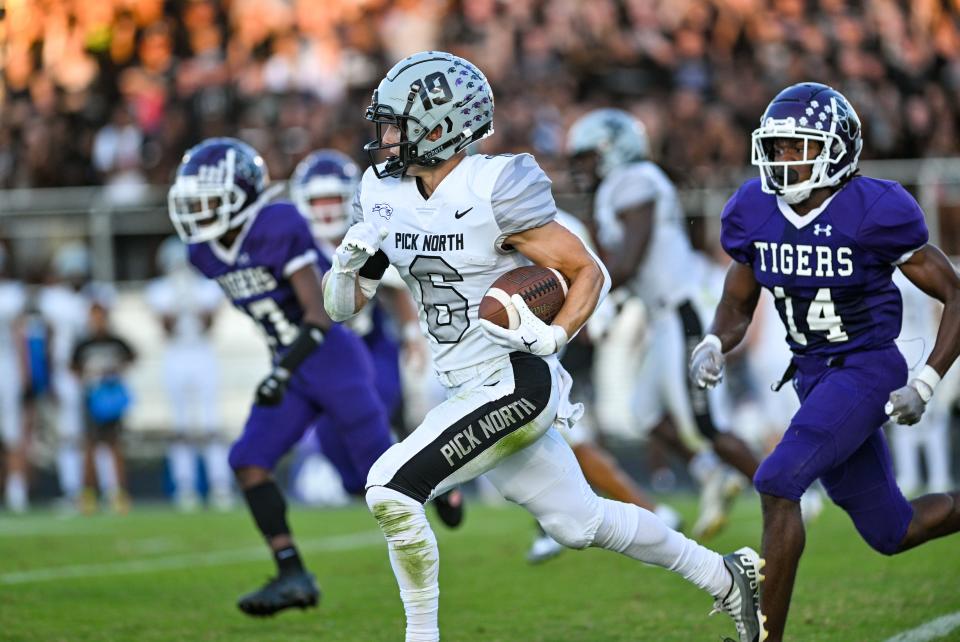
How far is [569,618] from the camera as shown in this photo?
5.65m

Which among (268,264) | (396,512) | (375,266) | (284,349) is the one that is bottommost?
(396,512)

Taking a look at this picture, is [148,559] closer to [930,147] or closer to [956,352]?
[956,352]

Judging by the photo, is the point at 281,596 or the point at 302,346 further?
the point at 302,346

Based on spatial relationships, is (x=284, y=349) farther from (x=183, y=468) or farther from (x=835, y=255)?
(x=183, y=468)

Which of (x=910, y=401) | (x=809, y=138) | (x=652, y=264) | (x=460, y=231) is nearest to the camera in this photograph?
(x=460, y=231)

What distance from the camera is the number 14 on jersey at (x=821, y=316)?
4707 mm

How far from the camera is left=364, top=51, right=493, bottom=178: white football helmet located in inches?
172

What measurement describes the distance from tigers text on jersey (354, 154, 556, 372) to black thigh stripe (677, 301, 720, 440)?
2.79 m

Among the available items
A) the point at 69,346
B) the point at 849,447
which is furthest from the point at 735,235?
the point at 69,346

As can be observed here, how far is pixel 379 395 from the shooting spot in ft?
23.4

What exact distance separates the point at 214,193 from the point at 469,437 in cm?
220

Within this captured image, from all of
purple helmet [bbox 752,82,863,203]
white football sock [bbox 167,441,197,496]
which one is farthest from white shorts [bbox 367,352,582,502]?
white football sock [bbox 167,441,197,496]

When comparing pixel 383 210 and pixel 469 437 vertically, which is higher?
pixel 383 210

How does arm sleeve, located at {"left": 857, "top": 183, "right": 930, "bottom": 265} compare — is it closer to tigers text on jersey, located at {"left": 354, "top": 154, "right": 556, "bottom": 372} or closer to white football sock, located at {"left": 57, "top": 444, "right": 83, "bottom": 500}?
tigers text on jersey, located at {"left": 354, "top": 154, "right": 556, "bottom": 372}
